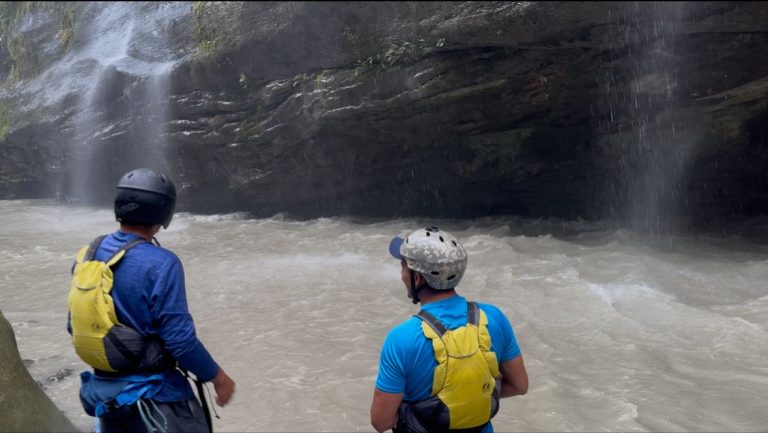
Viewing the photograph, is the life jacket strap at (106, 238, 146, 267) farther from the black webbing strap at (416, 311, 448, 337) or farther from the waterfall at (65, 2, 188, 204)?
the waterfall at (65, 2, 188, 204)

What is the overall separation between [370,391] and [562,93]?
631 centimetres

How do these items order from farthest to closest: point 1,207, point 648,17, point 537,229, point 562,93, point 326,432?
point 1,207
point 537,229
point 562,93
point 648,17
point 326,432

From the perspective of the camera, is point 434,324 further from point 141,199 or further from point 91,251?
point 91,251

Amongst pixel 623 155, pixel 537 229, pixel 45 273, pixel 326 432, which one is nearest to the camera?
pixel 326 432

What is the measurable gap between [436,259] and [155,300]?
3.35ft

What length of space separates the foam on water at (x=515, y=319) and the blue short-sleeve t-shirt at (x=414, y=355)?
1789 millimetres

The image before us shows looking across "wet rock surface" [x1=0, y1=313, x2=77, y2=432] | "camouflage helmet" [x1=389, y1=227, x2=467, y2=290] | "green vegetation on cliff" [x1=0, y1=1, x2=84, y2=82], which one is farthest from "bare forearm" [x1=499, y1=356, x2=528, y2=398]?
"green vegetation on cliff" [x1=0, y1=1, x2=84, y2=82]

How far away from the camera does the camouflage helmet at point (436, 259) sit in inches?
83.8

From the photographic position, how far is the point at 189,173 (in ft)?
43.5

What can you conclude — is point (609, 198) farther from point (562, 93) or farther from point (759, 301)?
point (759, 301)

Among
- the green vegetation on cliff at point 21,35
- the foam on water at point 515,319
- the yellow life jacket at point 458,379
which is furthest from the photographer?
the green vegetation on cliff at point 21,35

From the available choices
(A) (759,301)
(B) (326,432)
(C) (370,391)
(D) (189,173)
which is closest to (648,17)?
(A) (759,301)

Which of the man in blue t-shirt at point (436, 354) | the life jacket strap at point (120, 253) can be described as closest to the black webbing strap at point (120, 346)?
the life jacket strap at point (120, 253)

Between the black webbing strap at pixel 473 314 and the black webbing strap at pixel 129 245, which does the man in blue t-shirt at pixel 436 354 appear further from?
the black webbing strap at pixel 129 245
